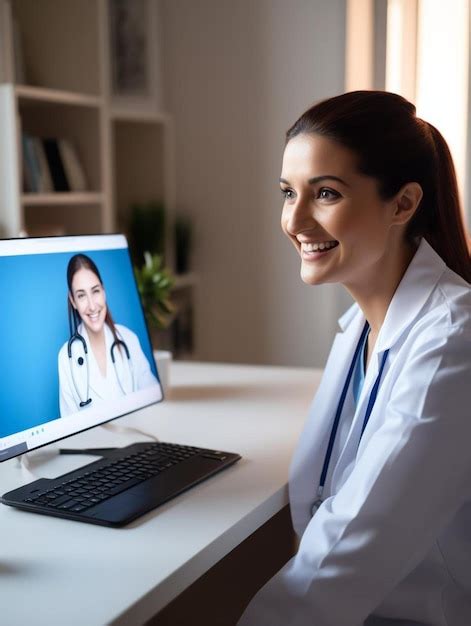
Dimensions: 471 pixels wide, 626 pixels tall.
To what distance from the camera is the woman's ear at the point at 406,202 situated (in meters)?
1.24

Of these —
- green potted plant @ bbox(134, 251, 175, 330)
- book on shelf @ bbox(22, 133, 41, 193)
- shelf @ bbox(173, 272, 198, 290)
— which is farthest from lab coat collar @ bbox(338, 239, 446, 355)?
shelf @ bbox(173, 272, 198, 290)

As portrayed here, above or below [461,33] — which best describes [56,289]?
below

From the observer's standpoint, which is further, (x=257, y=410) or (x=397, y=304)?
(x=257, y=410)

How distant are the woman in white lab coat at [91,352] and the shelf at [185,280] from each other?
218 centimetres

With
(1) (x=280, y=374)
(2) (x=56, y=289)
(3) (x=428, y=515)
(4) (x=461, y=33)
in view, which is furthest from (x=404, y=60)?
(3) (x=428, y=515)

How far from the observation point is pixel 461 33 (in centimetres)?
315

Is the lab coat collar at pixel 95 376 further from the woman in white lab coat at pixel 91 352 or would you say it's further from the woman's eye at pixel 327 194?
the woman's eye at pixel 327 194

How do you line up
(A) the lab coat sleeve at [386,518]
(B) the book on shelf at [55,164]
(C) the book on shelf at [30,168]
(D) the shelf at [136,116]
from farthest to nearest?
(D) the shelf at [136,116], (B) the book on shelf at [55,164], (C) the book on shelf at [30,168], (A) the lab coat sleeve at [386,518]

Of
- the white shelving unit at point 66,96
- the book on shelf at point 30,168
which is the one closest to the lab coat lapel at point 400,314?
the white shelving unit at point 66,96

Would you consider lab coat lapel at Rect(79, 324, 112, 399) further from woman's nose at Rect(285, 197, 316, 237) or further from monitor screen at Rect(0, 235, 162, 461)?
woman's nose at Rect(285, 197, 316, 237)

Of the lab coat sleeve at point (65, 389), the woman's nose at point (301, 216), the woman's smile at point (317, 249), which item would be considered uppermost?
the woman's nose at point (301, 216)

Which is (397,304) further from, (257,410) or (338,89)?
(338,89)

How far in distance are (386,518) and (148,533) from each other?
12.1 inches

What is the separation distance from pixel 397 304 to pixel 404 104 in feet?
1.04
